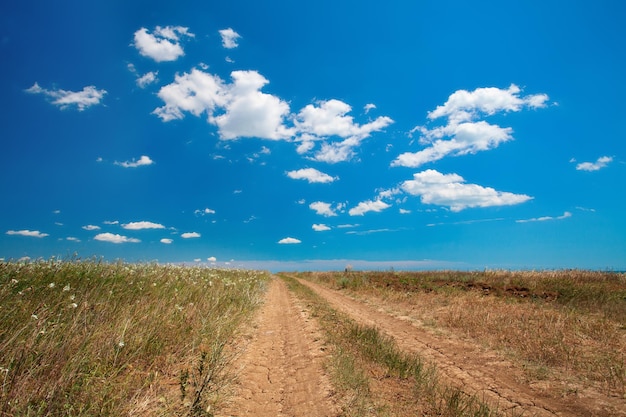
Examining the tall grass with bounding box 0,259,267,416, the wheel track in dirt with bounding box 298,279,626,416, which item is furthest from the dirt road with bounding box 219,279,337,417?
the wheel track in dirt with bounding box 298,279,626,416

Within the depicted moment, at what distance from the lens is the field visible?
4.57 meters

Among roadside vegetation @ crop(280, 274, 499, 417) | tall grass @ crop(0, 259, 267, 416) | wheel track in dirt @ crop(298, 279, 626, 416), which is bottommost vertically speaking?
wheel track in dirt @ crop(298, 279, 626, 416)

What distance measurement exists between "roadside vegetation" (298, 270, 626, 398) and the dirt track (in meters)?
0.61

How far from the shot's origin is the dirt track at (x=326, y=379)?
5.16 m

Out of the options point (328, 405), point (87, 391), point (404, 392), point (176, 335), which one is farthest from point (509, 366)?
point (87, 391)

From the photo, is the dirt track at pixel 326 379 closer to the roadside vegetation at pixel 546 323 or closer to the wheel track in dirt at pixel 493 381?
the wheel track in dirt at pixel 493 381

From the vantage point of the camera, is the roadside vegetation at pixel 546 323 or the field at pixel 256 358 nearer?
the field at pixel 256 358

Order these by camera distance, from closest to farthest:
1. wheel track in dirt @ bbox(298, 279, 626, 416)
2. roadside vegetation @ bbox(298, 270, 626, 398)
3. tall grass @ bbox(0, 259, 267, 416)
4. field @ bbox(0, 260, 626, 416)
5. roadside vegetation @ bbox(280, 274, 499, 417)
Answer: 1. tall grass @ bbox(0, 259, 267, 416)
2. field @ bbox(0, 260, 626, 416)
3. roadside vegetation @ bbox(280, 274, 499, 417)
4. wheel track in dirt @ bbox(298, 279, 626, 416)
5. roadside vegetation @ bbox(298, 270, 626, 398)

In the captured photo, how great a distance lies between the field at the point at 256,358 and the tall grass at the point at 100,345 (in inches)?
1.1

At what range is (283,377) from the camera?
626 cm

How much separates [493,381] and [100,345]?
751cm

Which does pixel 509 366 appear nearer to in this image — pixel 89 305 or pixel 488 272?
pixel 89 305

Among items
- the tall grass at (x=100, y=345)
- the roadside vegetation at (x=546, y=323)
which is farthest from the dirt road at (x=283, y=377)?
the roadside vegetation at (x=546, y=323)

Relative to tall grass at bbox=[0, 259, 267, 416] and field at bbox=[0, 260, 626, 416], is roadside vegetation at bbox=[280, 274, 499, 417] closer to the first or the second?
field at bbox=[0, 260, 626, 416]
